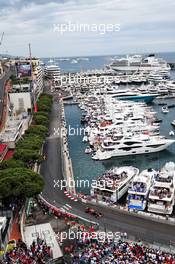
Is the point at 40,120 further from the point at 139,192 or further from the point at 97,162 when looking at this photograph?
the point at 139,192

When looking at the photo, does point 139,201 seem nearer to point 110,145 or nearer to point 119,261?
point 119,261

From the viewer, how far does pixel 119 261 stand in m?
24.0

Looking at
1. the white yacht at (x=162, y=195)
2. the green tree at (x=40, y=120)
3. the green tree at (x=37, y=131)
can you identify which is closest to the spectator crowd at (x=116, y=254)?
the white yacht at (x=162, y=195)

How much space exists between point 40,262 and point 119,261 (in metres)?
5.20

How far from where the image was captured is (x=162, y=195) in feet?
120

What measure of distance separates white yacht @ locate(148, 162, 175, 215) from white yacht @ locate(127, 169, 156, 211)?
60 centimetres

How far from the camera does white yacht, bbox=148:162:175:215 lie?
35750 millimetres

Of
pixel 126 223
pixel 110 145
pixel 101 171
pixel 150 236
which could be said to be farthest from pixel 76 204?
pixel 110 145

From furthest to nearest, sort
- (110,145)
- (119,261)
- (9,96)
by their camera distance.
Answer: (9,96), (110,145), (119,261)

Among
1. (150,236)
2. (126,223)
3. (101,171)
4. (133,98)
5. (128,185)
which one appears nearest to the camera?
(150,236)

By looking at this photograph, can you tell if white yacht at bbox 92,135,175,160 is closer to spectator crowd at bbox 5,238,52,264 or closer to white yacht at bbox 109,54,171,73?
spectator crowd at bbox 5,238,52,264

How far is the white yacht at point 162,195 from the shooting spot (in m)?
35.8

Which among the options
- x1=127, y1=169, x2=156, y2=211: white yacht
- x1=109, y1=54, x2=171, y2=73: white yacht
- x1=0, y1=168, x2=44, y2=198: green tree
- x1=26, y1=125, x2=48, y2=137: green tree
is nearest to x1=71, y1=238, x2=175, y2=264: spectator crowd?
x1=0, y1=168, x2=44, y2=198: green tree

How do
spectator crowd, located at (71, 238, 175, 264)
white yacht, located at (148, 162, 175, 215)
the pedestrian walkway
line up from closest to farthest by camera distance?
spectator crowd, located at (71, 238, 175, 264) → the pedestrian walkway → white yacht, located at (148, 162, 175, 215)
